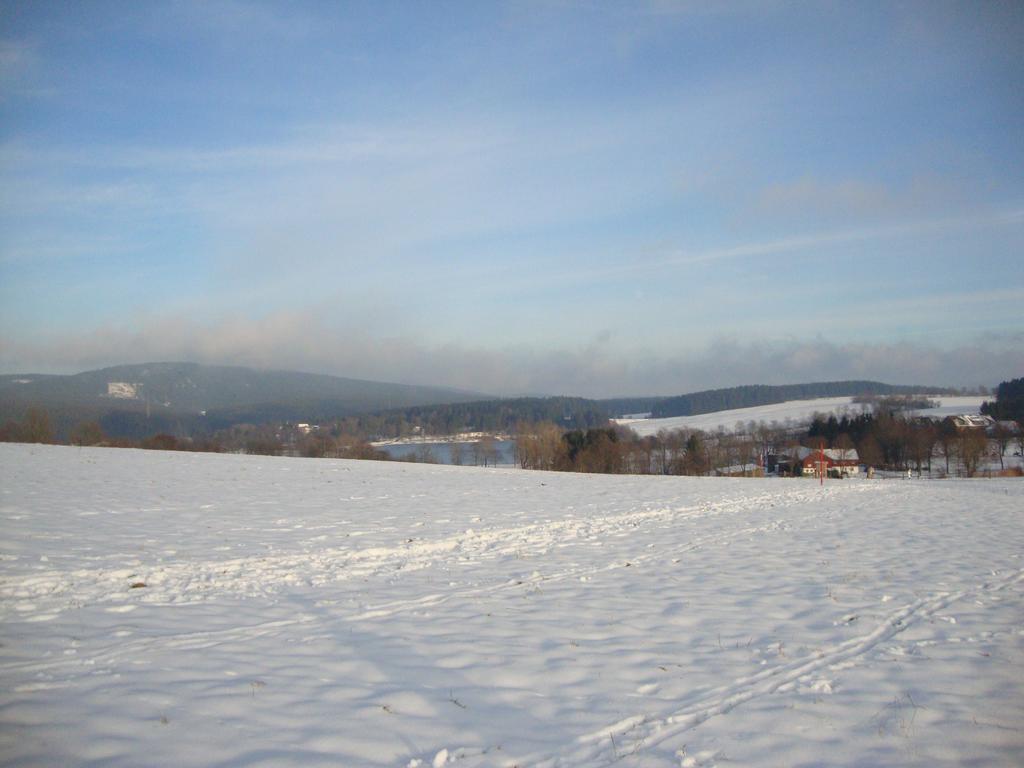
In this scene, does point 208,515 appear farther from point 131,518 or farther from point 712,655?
point 712,655

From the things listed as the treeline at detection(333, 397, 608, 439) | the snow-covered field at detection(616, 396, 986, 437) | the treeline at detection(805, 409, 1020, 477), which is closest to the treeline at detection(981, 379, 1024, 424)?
the snow-covered field at detection(616, 396, 986, 437)

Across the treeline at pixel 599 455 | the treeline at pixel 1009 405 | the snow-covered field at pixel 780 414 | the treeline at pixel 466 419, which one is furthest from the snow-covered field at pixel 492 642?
the snow-covered field at pixel 780 414

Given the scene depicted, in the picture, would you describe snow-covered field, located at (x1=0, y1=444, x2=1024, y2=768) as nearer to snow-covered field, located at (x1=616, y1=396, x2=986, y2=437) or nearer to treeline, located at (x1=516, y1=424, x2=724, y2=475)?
treeline, located at (x1=516, y1=424, x2=724, y2=475)

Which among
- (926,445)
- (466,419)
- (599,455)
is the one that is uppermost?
(466,419)

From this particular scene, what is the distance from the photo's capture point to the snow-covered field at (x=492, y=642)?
5.20 meters

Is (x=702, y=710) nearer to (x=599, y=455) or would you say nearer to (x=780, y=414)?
(x=599, y=455)

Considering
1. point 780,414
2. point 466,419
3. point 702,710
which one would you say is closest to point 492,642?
point 702,710

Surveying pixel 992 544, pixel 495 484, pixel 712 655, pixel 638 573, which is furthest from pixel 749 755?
pixel 495 484

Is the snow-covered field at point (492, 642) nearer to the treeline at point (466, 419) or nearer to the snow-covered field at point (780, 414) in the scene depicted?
the treeline at point (466, 419)

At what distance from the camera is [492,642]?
A: 7.61m

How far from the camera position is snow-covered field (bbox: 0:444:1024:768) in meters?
5.20

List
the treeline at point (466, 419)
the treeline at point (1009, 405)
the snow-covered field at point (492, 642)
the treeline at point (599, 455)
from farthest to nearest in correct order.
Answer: the treeline at point (466, 419) < the treeline at point (1009, 405) < the treeline at point (599, 455) < the snow-covered field at point (492, 642)

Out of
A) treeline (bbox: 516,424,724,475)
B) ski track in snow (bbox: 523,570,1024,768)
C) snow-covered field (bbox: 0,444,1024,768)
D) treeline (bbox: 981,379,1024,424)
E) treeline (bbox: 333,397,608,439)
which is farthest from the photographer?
treeline (bbox: 333,397,608,439)

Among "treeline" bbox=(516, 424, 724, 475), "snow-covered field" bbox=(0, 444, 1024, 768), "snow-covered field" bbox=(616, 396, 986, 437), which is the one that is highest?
"snow-covered field" bbox=(616, 396, 986, 437)
